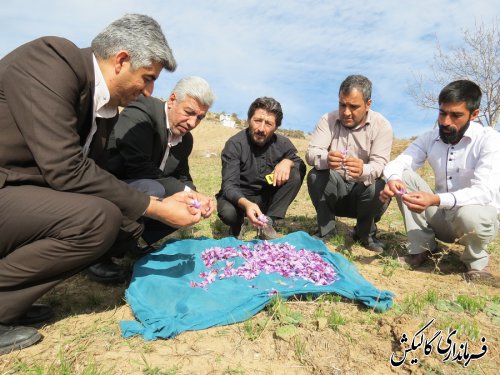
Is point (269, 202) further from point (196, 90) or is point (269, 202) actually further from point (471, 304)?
point (471, 304)

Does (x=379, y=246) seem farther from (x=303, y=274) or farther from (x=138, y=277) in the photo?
(x=138, y=277)

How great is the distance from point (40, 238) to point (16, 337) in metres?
0.65

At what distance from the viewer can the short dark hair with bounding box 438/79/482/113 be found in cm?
379

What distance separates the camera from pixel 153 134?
4098 mm

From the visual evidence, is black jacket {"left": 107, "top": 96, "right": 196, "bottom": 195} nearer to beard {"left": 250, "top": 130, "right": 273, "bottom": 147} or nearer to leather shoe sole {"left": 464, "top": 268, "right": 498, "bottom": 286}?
beard {"left": 250, "top": 130, "right": 273, "bottom": 147}

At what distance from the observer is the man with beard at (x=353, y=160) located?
453 centimetres

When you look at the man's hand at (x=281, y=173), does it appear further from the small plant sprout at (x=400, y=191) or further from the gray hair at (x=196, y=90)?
the small plant sprout at (x=400, y=191)

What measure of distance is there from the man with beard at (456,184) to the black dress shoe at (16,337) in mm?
3230

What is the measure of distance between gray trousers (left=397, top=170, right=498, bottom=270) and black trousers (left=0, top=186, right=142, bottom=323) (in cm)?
326

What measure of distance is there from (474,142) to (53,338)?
4200mm

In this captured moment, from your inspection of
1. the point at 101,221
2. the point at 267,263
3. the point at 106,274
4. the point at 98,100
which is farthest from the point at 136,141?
the point at 267,263

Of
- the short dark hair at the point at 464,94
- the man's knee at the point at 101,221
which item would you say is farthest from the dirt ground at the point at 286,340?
the short dark hair at the point at 464,94

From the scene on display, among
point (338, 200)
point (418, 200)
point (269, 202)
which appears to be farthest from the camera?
point (269, 202)

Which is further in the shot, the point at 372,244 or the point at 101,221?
the point at 372,244
